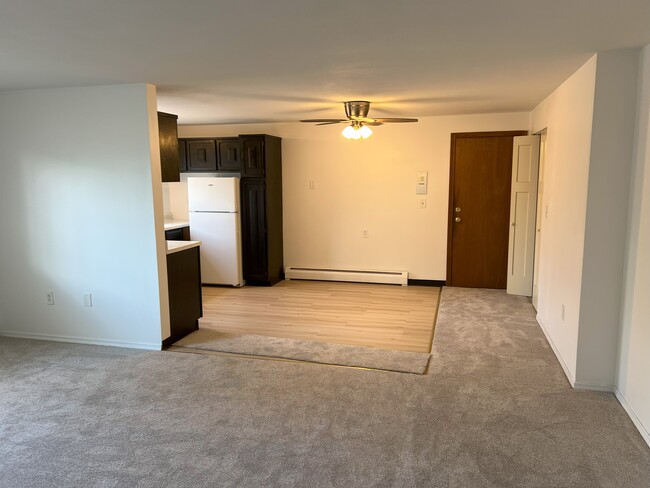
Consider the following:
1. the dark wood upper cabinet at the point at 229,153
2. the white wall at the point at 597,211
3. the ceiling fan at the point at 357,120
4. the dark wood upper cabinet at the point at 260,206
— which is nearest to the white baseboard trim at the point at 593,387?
the white wall at the point at 597,211

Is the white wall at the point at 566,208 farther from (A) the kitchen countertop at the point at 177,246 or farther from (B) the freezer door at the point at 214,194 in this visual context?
(B) the freezer door at the point at 214,194

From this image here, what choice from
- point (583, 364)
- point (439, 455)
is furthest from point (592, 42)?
point (439, 455)

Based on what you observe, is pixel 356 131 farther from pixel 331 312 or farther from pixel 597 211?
pixel 597 211

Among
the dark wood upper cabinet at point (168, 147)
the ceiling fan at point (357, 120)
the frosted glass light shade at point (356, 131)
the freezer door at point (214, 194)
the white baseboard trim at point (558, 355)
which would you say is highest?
the ceiling fan at point (357, 120)

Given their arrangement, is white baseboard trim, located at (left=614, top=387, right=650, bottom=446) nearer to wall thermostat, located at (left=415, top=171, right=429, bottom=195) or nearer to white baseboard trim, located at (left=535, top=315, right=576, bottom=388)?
white baseboard trim, located at (left=535, top=315, right=576, bottom=388)

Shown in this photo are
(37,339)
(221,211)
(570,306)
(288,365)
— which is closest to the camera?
(570,306)

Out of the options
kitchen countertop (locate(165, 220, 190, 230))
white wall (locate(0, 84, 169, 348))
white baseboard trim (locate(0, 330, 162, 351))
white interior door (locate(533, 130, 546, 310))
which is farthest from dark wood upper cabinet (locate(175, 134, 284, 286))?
white interior door (locate(533, 130, 546, 310))

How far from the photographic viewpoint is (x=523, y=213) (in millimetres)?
5602

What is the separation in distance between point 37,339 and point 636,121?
505 cm

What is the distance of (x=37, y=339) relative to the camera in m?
4.34

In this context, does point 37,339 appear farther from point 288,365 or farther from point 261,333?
point 288,365

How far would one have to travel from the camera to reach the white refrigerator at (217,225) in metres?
6.21

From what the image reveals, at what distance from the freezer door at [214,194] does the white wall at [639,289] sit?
452 cm

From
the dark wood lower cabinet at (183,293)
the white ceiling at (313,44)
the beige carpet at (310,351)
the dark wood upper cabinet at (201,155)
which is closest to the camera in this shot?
the white ceiling at (313,44)
